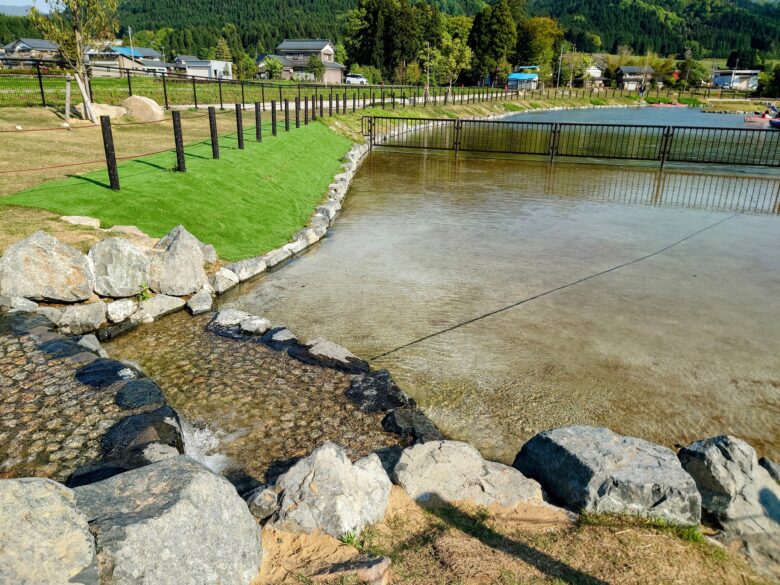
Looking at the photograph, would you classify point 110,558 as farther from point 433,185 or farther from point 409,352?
point 433,185

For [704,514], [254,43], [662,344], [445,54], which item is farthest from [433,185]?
[254,43]

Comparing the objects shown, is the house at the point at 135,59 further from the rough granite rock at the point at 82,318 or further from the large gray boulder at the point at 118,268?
the rough granite rock at the point at 82,318

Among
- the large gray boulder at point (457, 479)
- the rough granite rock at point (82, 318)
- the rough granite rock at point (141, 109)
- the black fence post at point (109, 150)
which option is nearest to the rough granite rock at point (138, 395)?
the rough granite rock at point (82, 318)

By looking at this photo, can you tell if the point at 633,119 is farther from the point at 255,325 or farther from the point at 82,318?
the point at 82,318

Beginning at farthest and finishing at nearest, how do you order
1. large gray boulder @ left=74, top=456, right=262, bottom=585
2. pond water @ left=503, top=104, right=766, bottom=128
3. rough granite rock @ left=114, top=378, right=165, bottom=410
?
pond water @ left=503, top=104, right=766, bottom=128
rough granite rock @ left=114, top=378, right=165, bottom=410
large gray boulder @ left=74, top=456, right=262, bottom=585

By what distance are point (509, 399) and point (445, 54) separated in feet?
288

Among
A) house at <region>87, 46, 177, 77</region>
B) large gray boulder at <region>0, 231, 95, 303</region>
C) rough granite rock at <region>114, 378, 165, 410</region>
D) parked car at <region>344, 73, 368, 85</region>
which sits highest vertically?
house at <region>87, 46, 177, 77</region>

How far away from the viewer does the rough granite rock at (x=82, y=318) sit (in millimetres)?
7348

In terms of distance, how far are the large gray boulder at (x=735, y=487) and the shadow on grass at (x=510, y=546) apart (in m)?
1.48

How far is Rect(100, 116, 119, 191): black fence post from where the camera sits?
1012 cm

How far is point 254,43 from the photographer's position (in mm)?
156125

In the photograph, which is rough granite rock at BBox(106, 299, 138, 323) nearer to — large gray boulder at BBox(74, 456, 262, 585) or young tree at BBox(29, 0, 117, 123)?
large gray boulder at BBox(74, 456, 262, 585)

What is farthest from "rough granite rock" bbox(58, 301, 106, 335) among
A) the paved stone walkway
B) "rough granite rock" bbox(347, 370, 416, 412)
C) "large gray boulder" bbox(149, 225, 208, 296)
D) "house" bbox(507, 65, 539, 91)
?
"house" bbox(507, 65, 539, 91)

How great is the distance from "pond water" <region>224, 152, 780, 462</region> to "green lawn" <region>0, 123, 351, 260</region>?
1415 mm
